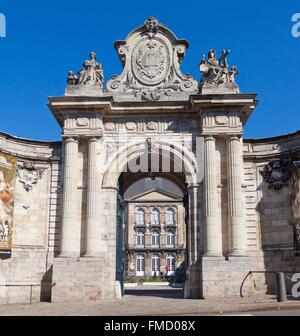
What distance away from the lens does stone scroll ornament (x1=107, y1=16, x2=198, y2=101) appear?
18.0 metres

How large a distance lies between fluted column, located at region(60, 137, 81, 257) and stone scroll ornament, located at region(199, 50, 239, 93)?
200 inches

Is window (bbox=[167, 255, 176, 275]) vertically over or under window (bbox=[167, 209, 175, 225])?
under

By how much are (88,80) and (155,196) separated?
140 feet

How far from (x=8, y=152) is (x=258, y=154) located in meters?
9.07

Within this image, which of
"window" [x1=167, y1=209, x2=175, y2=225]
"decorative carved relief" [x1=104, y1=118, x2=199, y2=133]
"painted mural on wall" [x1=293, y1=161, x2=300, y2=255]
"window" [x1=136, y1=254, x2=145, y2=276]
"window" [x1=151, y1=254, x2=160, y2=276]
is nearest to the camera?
"painted mural on wall" [x1=293, y1=161, x2=300, y2=255]

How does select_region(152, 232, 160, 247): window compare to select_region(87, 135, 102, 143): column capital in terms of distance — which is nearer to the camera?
select_region(87, 135, 102, 143): column capital

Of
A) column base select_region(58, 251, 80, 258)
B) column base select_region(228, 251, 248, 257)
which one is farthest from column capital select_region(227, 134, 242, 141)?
column base select_region(58, 251, 80, 258)

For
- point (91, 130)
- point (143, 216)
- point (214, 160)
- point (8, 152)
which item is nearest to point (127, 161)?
point (91, 130)

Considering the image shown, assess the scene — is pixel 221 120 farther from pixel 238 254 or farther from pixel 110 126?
pixel 238 254

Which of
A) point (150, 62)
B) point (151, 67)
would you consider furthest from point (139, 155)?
point (150, 62)

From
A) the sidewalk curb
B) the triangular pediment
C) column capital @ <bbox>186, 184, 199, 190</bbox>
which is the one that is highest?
the triangular pediment

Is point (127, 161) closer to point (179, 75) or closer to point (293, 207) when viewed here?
point (179, 75)

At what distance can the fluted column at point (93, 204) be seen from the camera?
16.6m

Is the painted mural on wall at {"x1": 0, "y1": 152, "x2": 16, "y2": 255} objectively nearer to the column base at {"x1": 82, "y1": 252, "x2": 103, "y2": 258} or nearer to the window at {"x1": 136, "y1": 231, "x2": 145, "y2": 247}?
the column base at {"x1": 82, "y1": 252, "x2": 103, "y2": 258}
